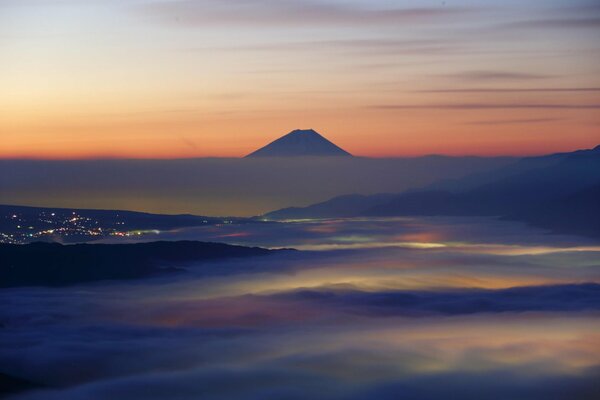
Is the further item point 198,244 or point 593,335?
point 198,244

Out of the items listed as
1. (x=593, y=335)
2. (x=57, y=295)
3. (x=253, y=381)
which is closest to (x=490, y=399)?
(x=253, y=381)

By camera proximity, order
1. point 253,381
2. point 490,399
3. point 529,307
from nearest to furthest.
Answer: point 490,399, point 253,381, point 529,307

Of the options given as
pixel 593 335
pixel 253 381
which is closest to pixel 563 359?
pixel 593 335

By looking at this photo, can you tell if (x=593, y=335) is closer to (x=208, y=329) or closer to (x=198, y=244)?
(x=208, y=329)

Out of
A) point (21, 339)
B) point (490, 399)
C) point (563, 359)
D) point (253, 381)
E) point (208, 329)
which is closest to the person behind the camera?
point (490, 399)

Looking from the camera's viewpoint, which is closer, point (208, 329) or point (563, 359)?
point (563, 359)

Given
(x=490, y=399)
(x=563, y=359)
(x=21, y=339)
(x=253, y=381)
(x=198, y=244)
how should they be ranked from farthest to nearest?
(x=198, y=244) → (x=21, y=339) → (x=563, y=359) → (x=253, y=381) → (x=490, y=399)

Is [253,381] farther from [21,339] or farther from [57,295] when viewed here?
[57,295]
